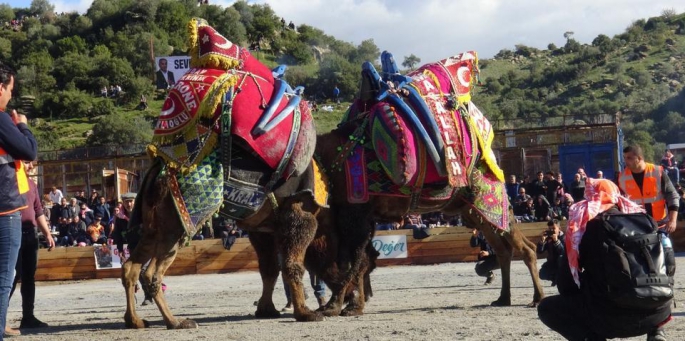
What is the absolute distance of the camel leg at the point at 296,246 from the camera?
9.66 metres

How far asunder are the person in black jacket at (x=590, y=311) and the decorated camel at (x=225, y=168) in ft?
12.1

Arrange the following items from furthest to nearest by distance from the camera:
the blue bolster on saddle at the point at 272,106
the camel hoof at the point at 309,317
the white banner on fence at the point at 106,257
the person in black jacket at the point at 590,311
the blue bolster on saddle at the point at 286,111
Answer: the white banner on fence at the point at 106,257
the camel hoof at the point at 309,317
the blue bolster on saddle at the point at 286,111
the blue bolster on saddle at the point at 272,106
the person in black jacket at the point at 590,311

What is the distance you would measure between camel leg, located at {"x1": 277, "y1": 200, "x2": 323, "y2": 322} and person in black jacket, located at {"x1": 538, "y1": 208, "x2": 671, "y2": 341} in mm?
3593

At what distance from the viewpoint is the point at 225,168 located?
934 cm

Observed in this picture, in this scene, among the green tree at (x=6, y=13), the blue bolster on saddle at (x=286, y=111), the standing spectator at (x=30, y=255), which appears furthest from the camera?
the green tree at (x=6, y=13)

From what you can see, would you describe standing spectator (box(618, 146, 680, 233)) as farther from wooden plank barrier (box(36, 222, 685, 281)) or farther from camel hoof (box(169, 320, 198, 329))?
wooden plank barrier (box(36, 222, 685, 281))

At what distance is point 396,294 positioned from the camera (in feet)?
45.4

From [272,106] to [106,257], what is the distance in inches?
532

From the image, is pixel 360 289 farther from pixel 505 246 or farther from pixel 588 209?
pixel 588 209

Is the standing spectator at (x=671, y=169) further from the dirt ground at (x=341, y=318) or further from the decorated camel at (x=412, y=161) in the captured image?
the decorated camel at (x=412, y=161)

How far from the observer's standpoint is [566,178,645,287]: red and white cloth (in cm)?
627

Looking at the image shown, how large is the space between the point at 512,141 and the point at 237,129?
930 inches

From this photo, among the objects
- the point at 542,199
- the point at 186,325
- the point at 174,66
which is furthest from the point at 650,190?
the point at 174,66


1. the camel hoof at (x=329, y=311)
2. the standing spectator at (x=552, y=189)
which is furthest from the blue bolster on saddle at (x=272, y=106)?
the standing spectator at (x=552, y=189)
